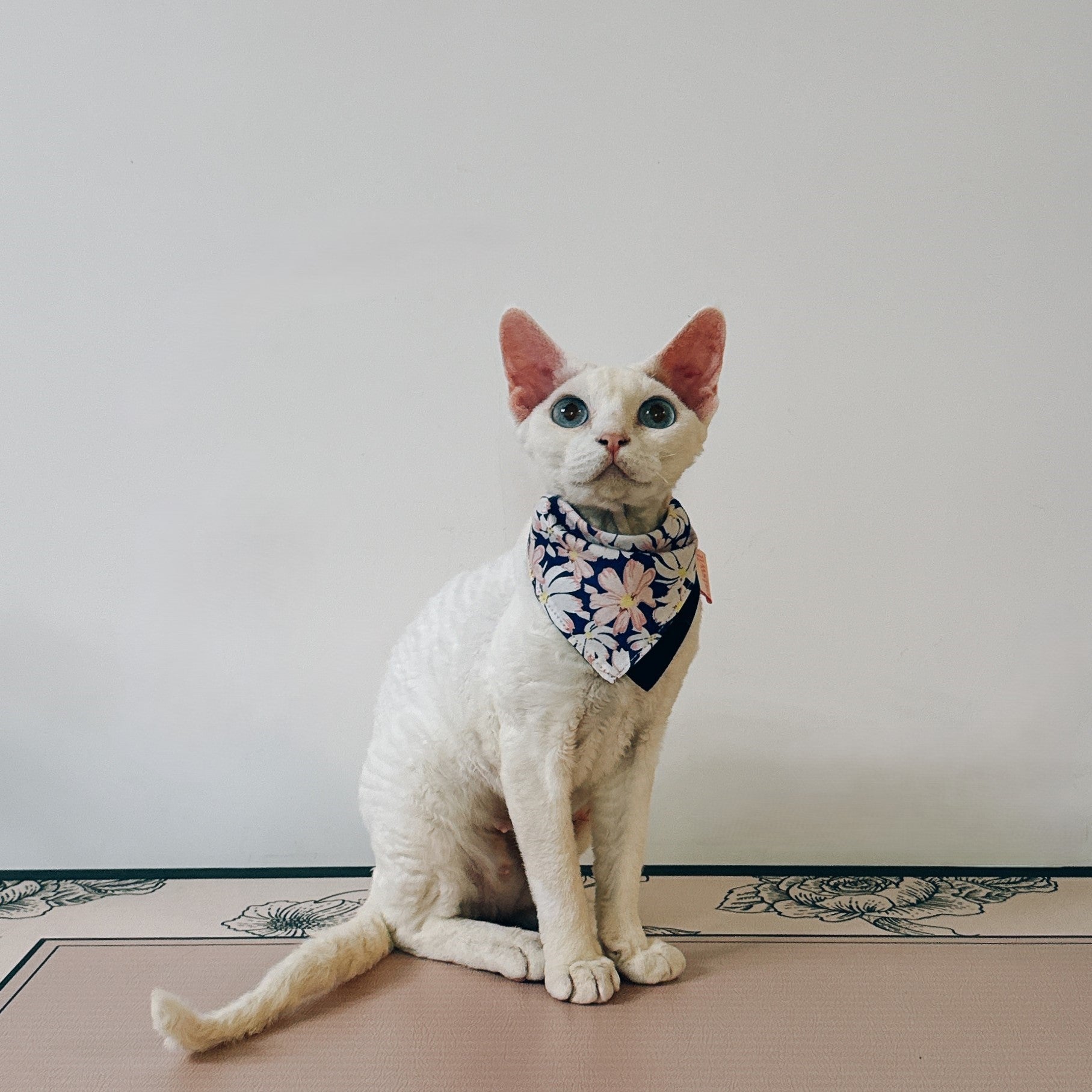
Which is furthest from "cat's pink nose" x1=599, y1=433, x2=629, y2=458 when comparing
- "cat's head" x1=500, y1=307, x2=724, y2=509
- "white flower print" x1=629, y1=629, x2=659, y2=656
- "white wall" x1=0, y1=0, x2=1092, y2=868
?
"white wall" x1=0, y1=0, x2=1092, y2=868

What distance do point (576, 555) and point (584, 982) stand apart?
1.57ft

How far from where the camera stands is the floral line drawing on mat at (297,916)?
1437 mm

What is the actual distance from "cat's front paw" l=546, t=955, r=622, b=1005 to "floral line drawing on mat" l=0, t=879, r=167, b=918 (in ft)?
2.62

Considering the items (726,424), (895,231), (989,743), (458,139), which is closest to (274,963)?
(726,424)

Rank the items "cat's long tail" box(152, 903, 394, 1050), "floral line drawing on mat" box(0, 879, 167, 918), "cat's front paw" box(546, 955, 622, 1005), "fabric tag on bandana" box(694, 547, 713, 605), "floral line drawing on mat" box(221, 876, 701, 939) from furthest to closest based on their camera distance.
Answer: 1. "floral line drawing on mat" box(0, 879, 167, 918)
2. "floral line drawing on mat" box(221, 876, 701, 939)
3. "fabric tag on bandana" box(694, 547, 713, 605)
4. "cat's front paw" box(546, 955, 622, 1005)
5. "cat's long tail" box(152, 903, 394, 1050)

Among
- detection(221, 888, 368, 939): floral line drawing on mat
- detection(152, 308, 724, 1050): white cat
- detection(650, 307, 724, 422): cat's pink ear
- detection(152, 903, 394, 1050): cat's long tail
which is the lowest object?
detection(221, 888, 368, 939): floral line drawing on mat

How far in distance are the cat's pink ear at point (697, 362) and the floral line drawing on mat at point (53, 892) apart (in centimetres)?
116

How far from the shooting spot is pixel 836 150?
1629 millimetres

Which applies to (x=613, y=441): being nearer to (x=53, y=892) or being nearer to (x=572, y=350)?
(x=572, y=350)

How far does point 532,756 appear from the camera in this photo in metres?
1.17

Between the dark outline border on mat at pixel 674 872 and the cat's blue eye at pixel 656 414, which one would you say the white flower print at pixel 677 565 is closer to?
the cat's blue eye at pixel 656 414

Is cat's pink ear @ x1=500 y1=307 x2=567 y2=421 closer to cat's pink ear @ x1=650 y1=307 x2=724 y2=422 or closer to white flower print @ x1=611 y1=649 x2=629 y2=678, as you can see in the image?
cat's pink ear @ x1=650 y1=307 x2=724 y2=422

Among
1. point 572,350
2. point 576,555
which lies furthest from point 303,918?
point 572,350

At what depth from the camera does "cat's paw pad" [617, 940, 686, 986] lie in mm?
1192
